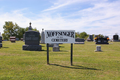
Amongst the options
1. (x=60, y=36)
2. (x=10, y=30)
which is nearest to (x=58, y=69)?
(x=60, y=36)

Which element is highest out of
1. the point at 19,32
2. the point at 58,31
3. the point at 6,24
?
the point at 6,24

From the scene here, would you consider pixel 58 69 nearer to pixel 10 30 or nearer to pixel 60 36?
pixel 60 36

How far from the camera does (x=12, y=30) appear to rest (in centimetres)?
7225

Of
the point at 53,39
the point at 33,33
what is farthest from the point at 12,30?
the point at 53,39

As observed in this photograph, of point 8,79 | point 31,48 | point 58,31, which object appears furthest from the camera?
point 31,48

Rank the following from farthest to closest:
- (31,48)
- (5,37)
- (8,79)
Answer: (5,37) < (31,48) < (8,79)

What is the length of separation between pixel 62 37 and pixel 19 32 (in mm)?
70459

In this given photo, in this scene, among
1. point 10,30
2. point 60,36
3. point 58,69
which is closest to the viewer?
point 58,69

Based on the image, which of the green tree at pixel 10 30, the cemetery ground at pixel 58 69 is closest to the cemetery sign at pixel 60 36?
the cemetery ground at pixel 58 69

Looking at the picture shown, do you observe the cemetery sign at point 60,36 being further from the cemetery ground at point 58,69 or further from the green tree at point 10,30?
the green tree at point 10,30

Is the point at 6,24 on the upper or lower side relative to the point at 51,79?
upper

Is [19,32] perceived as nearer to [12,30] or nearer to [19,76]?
[12,30]

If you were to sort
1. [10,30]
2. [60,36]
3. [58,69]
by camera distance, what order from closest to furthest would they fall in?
[58,69] → [60,36] → [10,30]

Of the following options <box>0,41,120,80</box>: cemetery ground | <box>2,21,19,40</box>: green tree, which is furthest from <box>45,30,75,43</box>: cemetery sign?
<box>2,21,19,40</box>: green tree
